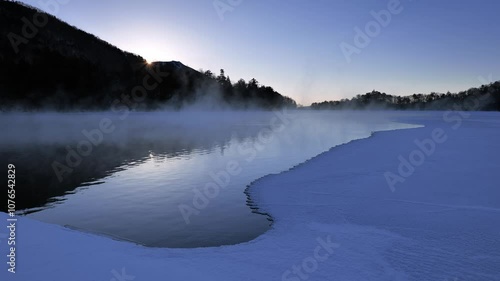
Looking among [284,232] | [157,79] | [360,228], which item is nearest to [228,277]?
[284,232]

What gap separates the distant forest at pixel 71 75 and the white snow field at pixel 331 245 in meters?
107

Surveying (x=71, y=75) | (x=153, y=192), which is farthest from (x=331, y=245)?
(x=71, y=75)

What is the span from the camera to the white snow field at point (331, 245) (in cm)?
566

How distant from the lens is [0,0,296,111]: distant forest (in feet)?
318

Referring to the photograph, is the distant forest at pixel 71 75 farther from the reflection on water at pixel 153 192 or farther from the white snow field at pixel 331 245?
the white snow field at pixel 331 245

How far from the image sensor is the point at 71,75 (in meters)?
109

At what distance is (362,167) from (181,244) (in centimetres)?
1150

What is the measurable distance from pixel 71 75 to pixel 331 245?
410 ft

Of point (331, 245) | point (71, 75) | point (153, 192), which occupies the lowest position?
point (153, 192)

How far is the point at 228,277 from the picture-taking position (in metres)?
5.50

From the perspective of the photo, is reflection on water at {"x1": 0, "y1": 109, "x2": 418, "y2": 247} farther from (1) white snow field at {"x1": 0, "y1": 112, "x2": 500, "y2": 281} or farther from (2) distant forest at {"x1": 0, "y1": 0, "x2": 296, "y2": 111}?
(2) distant forest at {"x1": 0, "y1": 0, "x2": 296, "y2": 111}

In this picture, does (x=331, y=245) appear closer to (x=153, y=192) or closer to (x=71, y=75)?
(x=153, y=192)

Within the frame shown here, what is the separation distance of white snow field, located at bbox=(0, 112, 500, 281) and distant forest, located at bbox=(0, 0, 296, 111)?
107 meters

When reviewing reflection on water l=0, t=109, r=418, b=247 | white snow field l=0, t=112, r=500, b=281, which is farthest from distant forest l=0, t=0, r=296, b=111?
white snow field l=0, t=112, r=500, b=281
